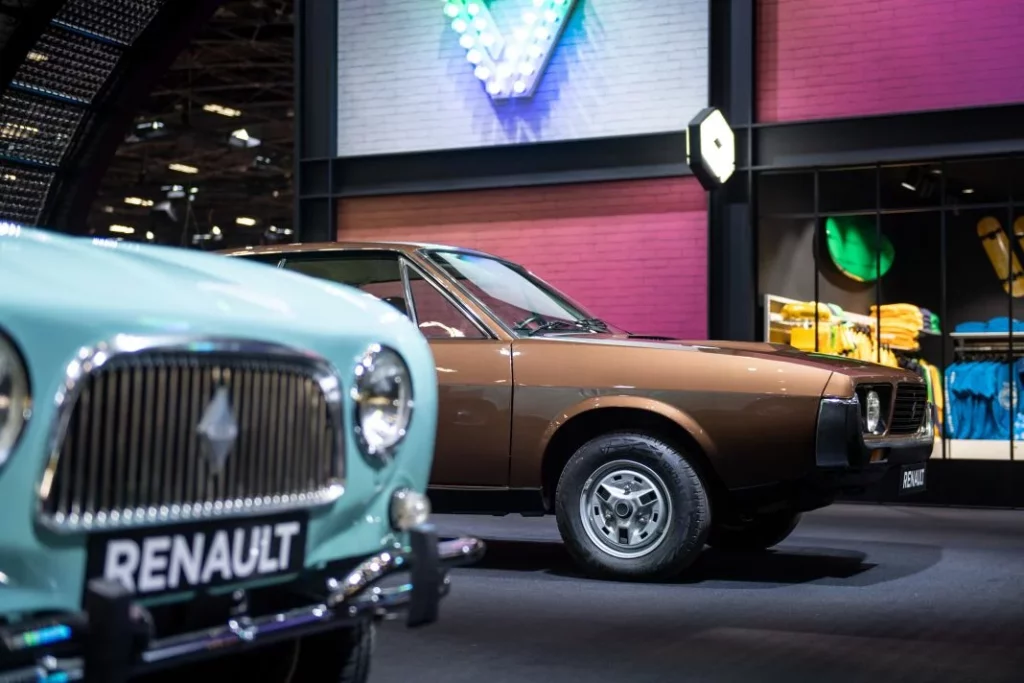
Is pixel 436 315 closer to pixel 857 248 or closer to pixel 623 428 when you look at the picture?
pixel 623 428

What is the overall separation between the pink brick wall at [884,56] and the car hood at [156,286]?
9.68 m

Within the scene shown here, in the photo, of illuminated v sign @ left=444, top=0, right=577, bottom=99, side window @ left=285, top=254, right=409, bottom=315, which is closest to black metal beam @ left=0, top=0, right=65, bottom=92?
illuminated v sign @ left=444, top=0, right=577, bottom=99

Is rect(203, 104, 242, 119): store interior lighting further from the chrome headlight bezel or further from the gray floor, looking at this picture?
the chrome headlight bezel

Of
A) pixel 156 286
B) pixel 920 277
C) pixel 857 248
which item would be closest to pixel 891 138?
pixel 857 248

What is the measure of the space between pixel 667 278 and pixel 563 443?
6301 millimetres

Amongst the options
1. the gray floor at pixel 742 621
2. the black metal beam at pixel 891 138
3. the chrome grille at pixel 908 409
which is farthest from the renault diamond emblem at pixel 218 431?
the black metal beam at pixel 891 138

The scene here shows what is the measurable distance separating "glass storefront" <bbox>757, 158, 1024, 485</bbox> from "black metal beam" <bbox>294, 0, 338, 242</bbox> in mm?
4879

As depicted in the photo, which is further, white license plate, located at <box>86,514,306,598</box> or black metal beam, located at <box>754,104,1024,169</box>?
black metal beam, located at <box>754,104,1024,169</box>

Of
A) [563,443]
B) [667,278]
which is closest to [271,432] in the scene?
[563,443]

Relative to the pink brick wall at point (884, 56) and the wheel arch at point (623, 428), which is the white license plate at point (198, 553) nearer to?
the wheel arch at point (623, 428)

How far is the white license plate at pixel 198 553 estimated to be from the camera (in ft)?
8.82

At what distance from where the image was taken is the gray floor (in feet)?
16.1

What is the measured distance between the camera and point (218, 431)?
2883 millimetres

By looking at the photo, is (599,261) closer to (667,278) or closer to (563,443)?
(667,278)
